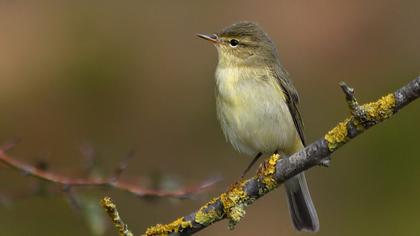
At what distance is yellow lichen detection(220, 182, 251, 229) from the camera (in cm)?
362

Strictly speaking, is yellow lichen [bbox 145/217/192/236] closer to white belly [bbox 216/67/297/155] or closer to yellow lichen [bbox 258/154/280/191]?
yellow lichen [bbox 258/154/280/191]

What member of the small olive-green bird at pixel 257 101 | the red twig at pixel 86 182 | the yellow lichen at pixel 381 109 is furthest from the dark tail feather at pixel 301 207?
the yellow lichen at pixel 381 109

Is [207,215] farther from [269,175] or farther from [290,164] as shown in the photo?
[290,164]

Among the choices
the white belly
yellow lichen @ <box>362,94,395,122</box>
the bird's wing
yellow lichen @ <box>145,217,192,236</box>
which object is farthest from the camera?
the bird's wing

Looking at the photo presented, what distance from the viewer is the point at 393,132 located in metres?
7.86

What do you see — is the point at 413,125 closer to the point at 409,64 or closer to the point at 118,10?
the point at 409,64

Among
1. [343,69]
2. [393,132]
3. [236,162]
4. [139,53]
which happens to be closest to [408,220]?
[393,132]

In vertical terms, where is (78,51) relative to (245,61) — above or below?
below

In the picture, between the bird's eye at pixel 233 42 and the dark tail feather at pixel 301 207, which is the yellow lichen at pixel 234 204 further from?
the bird's eye at pixel 233 42

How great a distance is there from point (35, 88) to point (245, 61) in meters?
4.46

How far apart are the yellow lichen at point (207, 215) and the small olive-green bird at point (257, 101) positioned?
1.13 metres

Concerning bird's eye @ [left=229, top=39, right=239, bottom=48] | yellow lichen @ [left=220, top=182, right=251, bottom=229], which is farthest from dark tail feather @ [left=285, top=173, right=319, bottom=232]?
yellow lichen @ [left=220, top=182, right=251, bottom=229]

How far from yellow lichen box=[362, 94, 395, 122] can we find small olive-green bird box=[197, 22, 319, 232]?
1661 mm

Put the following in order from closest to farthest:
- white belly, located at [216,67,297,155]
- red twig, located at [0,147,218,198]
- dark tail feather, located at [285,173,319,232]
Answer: red twig, located at [0,147,218,198], white belly, located at [216,67,297,155], dark tail feather, located at [285,173,319,232]
